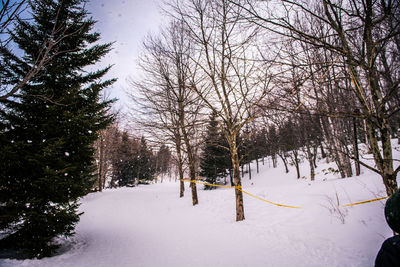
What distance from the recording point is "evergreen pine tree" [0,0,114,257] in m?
3.96

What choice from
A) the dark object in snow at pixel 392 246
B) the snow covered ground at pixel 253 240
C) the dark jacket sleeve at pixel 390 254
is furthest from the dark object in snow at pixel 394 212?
the snow covered ground at pixel 253 240

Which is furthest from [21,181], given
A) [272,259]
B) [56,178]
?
[272,259]

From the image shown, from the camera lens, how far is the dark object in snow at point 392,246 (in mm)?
1476

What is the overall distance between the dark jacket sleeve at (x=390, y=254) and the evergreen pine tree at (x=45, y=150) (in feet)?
17.8


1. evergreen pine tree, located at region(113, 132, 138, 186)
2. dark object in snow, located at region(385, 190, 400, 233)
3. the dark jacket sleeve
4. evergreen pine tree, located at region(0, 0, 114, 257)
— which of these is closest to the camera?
the dark jacket sleeve

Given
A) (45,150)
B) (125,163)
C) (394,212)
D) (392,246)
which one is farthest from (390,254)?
(125,163)

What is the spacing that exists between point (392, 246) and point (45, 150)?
6.31 meters

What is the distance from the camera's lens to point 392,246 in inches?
59.8

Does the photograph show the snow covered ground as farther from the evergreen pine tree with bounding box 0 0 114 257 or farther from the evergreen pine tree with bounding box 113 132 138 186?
the evergreen pine tree with bounding box 113 132 138 186

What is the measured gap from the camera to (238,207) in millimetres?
5848

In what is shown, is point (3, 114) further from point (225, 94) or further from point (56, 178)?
point (225, 94)

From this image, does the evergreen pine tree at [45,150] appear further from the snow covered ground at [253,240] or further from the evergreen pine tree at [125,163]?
the evergreen pine tree at [125,163]

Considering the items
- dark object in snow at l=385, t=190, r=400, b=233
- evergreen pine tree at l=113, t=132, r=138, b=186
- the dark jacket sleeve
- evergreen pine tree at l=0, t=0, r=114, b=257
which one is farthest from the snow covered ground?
evergreen pine tree at l=113, t=132, r=138, b=186

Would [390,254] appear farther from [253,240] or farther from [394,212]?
[253,240]
